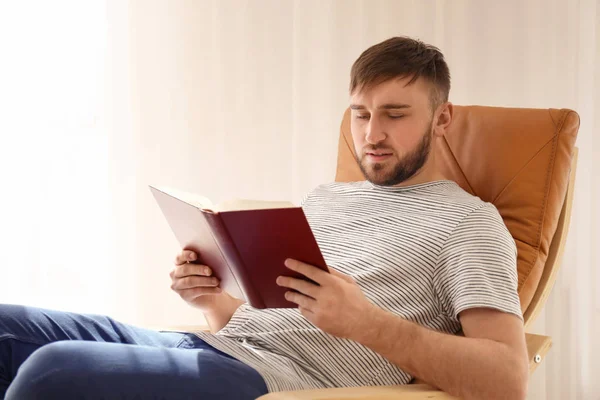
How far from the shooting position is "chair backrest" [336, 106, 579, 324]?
1.73 metres

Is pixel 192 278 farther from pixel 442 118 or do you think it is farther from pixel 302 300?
pixel 442 118

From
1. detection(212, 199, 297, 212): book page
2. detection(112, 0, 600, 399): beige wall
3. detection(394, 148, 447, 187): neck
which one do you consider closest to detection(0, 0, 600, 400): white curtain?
detection(112, 0, 600, 399): beige wall

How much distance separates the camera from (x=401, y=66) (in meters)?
1.69

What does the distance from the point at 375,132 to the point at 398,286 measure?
0.36 metres

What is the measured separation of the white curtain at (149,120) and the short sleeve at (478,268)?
1.39m

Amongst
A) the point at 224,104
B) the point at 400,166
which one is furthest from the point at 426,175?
the point at 224,104

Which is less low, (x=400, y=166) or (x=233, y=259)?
(x=400, y=166)

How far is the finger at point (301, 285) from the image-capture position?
4.17 feet

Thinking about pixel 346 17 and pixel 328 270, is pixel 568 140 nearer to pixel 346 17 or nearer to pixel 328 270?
pixel 328 270

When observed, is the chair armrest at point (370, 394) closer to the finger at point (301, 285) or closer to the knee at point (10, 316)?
the finger at point (301, 285)

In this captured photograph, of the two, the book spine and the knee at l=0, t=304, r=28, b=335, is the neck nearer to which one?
the book spine

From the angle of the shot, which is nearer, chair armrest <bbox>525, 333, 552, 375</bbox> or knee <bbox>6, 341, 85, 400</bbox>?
knee <bbox>6, 341, 85, 400</bbox>

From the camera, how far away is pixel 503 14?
8.85 feet

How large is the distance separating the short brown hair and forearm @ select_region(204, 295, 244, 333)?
575 millimetres
